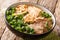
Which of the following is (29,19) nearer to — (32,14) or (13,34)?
(32,14)

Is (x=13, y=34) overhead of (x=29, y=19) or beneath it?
beneath

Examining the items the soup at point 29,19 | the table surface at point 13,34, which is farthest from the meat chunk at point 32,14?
the table surface at point 13,34

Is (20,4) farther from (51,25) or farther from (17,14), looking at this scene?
(51,25)

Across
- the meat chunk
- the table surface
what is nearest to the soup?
the meat chunk

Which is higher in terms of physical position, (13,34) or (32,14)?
(32,14)

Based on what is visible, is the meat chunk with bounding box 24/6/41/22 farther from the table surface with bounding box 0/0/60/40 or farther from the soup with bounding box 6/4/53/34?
the table surface with bounding box 0/0/60/40

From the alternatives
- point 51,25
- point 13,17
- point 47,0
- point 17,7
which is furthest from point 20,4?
point 47,0

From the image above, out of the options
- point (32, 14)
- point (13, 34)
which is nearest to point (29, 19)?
point (32, 14)

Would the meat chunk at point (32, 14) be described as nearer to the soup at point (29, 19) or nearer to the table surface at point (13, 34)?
the soup at point (29, 19)
